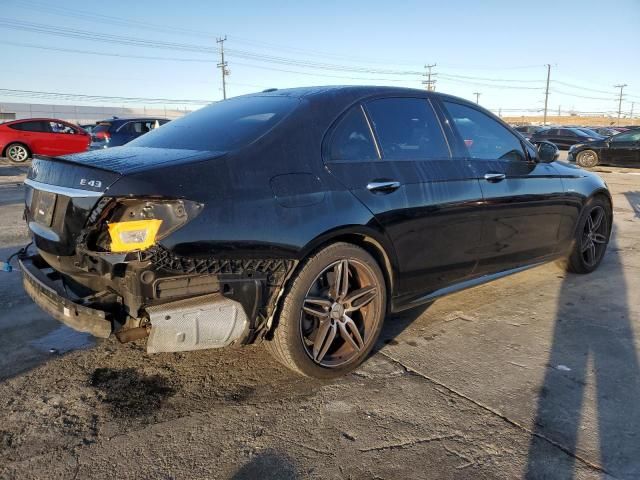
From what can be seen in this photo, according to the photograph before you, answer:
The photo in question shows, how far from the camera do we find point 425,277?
346cm

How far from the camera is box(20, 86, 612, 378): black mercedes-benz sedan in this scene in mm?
2387

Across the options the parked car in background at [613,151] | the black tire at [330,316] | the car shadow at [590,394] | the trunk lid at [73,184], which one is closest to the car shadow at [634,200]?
the car shadow at [590,394]

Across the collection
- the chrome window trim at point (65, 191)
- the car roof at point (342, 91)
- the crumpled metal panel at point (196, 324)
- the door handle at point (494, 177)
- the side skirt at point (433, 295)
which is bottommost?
the side skirt at point (433, 295)

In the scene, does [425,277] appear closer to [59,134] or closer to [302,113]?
[302,113]

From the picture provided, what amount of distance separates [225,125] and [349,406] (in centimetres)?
177

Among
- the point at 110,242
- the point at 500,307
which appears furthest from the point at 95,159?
the point at 500,307

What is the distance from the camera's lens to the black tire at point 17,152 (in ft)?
55.8

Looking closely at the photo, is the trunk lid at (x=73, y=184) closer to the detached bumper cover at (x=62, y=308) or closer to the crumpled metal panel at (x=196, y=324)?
the detached bumper cover at (x=62, y=308)

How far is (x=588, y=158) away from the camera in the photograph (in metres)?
18.1

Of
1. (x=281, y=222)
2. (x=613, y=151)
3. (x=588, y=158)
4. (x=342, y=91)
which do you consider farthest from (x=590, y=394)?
(x=588, y=158)

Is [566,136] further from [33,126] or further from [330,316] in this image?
[330,316]

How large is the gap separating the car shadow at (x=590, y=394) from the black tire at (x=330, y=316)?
1047 millimetres

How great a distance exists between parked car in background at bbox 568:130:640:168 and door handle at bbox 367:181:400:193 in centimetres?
1699

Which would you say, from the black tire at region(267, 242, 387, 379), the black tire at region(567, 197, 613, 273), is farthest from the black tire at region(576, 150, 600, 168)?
the black tire at region(267, 242, 387, 379)
